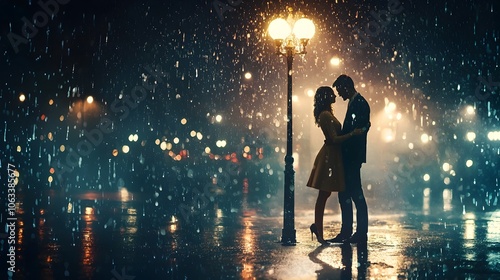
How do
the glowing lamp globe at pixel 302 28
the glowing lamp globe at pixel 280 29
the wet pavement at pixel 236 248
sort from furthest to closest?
the glowing lamp globe at pixel 302 28 < the glowing lamp globe at pixel 280 29 < the wet pavement at pixel 236 248

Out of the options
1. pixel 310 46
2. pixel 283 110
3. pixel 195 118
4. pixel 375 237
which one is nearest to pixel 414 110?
pixel 310 46

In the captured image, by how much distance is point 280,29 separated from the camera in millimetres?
9641

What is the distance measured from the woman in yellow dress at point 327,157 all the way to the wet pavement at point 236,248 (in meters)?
0.82

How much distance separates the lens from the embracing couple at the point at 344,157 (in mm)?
8719

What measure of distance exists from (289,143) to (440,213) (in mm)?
6963

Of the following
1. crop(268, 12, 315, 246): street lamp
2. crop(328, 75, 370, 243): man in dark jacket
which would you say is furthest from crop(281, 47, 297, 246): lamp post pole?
crop(328, 75, 370, 243): man in dark jacket

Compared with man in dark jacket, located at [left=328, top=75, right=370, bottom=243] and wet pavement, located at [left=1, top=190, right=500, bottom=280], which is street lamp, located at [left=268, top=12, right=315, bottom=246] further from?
man in dark jacket, located at [left=328, top=75, right=370, bottom=243]

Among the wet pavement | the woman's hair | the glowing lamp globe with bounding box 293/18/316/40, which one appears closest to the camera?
the wet pavement

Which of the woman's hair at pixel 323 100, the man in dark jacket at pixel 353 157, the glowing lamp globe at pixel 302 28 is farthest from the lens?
the glowing lamp globe at pixel 302 28

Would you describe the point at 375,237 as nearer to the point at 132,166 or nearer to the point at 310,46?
the point at 132,166

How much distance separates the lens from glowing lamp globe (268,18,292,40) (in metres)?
9.63

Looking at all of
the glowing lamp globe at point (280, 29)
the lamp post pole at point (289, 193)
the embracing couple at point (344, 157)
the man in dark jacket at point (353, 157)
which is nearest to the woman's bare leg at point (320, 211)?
the embracing couple at point (344, 157)

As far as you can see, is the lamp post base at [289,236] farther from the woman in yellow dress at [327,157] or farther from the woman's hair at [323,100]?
the woman's hair at [323,100]

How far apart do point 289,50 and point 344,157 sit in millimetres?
2116
